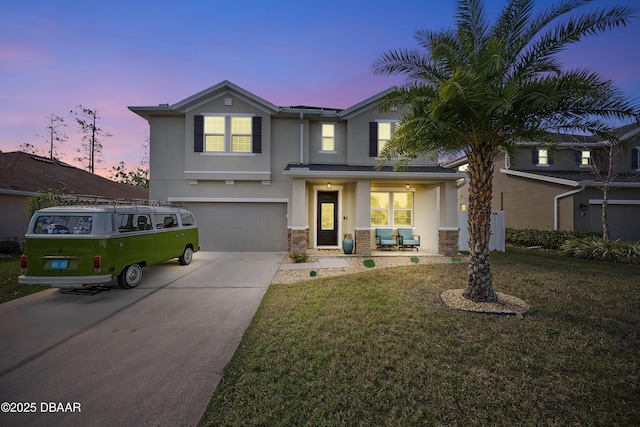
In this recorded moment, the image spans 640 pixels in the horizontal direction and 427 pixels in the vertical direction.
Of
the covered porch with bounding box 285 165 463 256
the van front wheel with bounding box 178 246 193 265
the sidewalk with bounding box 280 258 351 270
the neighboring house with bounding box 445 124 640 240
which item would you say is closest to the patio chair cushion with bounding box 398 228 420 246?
the covered porch with bounding box 285 165 463 256

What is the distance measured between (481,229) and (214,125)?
10.7 meters

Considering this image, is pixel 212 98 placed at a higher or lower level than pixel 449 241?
higher

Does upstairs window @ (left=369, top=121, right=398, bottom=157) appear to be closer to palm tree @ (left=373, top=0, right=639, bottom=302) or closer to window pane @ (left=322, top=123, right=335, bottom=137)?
window pane @ (left=322, top=123, right=335, bottom=137)

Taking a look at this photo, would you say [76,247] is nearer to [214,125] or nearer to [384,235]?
[214,125]

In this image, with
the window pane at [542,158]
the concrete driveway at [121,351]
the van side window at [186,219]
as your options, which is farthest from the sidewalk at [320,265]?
the window pane at [542,158]

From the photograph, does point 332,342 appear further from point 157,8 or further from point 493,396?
point 157,8

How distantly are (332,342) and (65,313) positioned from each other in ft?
16.7

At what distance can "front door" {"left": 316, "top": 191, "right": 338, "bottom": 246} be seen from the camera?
11.9m

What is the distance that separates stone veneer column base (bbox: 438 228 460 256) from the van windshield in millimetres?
11111

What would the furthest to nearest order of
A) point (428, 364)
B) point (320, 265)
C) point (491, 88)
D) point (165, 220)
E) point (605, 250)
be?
point (605, 250), point (320, 265), point (165, 220), point (491, 88), point (428, 364)

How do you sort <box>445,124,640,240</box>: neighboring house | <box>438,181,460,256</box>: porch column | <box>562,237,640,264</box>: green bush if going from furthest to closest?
1. <box>445,124,640,240</box>: neighboring house
2. <box>438,181,460,256</box>: porch column
3. <box>562,237,640,264</box>: green bush

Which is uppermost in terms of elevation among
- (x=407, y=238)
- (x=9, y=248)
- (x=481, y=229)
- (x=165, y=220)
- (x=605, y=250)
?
(x=165, y=220)

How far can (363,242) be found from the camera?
10219 millimetres

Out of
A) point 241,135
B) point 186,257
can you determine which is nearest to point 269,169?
point 241,135
